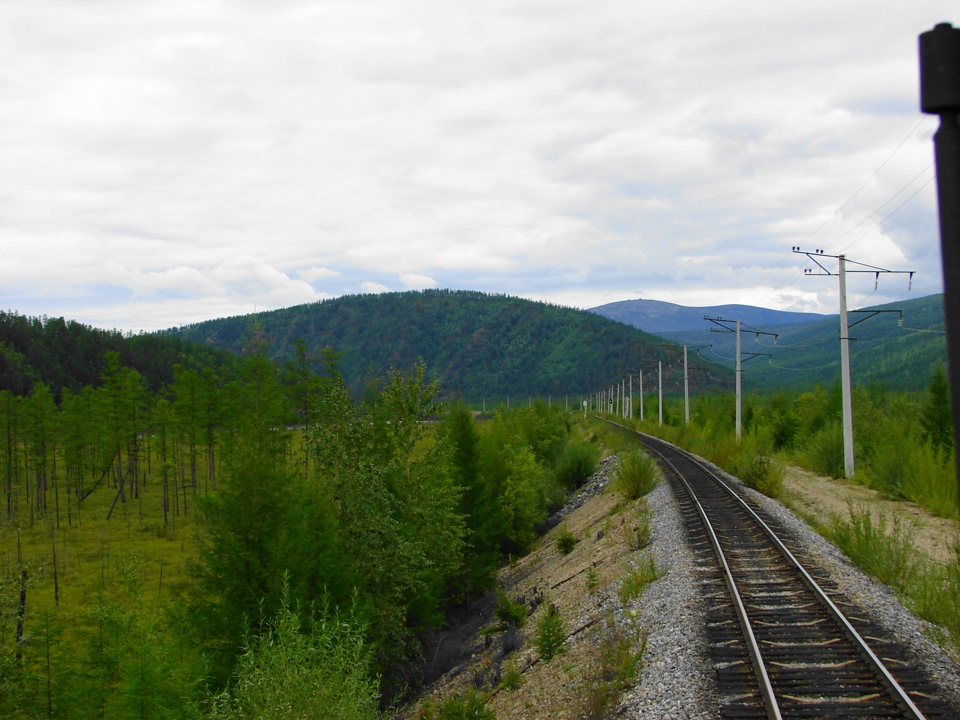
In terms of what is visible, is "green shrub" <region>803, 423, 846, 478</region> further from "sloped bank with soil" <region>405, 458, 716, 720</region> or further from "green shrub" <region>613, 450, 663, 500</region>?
"sloped bank with soil" <region>405, 458, 716, 720</region>

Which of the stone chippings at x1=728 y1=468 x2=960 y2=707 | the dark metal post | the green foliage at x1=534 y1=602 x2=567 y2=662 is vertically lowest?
the green foliage at x1=534 y1=602 x2=567 y2=662

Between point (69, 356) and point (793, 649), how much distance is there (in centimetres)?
14429

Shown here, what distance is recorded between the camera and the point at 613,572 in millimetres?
16781

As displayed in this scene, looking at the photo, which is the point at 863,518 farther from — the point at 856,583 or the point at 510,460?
the point at 510,460

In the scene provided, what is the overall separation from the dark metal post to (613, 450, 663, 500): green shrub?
23.9 metres

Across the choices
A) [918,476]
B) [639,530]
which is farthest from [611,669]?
[918,476]

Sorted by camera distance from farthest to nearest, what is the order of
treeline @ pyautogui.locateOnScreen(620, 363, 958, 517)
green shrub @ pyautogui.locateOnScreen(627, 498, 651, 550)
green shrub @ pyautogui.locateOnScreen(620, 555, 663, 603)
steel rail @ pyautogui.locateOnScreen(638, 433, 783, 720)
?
treeline @ pyautogui.locateOnScreen(620, 363, 958, 517), green shrub @ pyautogui.locateOnScreen(627, 498, 651, 550), green shrub @ pyautogui.locateOnScreen(620, 555, 663, 603), steel rail @ pyautogui.locateOnScreen(638, 433, 783, 720)

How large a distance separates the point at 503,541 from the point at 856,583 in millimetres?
22395

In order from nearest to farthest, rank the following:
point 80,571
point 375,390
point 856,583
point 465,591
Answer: point 856,583 → point 375,390 → point 465,591 → point 80,571

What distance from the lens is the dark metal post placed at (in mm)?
2674

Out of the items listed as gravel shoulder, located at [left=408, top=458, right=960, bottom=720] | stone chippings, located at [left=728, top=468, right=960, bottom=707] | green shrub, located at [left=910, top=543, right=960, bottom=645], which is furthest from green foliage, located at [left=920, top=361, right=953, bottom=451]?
green shrub, located at [left=910, top=543, right=960, bottom=645]

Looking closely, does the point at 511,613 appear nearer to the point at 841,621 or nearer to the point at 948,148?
the point at 841,621

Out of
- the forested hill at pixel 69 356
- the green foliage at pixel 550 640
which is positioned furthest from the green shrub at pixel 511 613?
the forested hill at pixel 69 356

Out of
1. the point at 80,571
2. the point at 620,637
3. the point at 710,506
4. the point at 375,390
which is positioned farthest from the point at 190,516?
the point at 620,637
